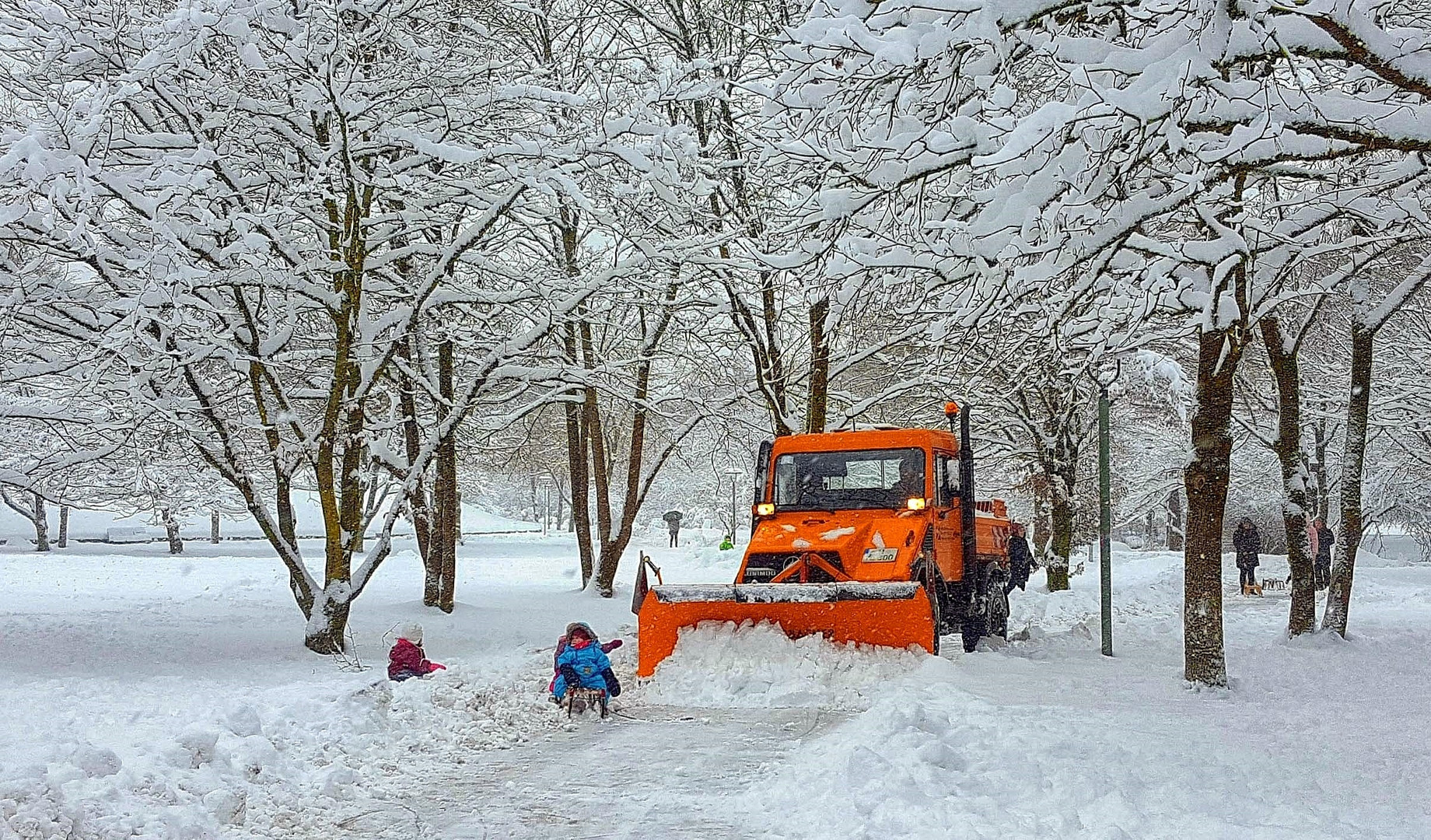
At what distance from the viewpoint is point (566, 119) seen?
12.6 m

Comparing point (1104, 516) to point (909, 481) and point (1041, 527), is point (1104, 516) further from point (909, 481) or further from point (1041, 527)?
point (1041, 527)

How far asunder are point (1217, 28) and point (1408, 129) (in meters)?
1.30

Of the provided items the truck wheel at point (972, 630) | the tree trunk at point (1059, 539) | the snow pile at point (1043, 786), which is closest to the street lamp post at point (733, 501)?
the tree trunk at point (1059, 539)

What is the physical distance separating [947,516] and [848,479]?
4.14 feet

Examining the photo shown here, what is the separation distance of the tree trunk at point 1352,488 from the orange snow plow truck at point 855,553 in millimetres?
4134

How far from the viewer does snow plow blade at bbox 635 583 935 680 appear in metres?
10.1

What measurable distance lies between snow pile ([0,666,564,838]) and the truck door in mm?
5178

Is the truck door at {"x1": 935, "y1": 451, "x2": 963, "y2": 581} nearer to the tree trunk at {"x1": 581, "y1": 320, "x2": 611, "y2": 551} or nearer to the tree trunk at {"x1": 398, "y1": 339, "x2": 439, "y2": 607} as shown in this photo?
the tree trunk at {"x1": 398, "y1": 339, "x2": 439, "y2": 607}

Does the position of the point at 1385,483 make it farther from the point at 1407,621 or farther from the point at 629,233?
the point at 629,233

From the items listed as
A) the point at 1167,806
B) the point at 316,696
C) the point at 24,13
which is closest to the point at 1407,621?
the point at 1167,806

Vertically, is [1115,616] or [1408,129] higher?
[1408,129]

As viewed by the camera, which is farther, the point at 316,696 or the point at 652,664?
the point at 652,664

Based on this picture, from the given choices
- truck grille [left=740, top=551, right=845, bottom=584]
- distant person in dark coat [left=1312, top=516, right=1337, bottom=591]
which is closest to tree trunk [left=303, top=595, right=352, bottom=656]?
truck grille [left=740, top=551, right=845, bottom=584]

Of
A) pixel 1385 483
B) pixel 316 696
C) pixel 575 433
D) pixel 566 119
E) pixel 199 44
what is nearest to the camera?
pixel 316 696
